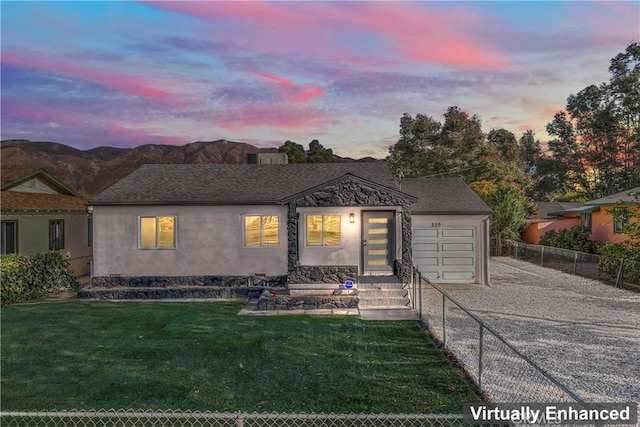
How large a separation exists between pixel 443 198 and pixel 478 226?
203 centimetres

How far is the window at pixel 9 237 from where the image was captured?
14.7 meters

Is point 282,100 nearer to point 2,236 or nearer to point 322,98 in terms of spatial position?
point 322,98

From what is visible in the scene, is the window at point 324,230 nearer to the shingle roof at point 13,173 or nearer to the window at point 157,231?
the window at point 157,231

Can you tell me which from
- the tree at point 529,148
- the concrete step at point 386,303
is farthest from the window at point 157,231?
the tree at point 529,148

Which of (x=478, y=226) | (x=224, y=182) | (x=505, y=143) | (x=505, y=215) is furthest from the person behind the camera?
(x=505, y=143)

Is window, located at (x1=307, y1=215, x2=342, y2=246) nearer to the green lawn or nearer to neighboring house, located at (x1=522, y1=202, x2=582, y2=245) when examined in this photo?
the green lawn

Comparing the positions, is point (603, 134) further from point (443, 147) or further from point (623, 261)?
point (623, 261)

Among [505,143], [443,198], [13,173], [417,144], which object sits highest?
[505,143]

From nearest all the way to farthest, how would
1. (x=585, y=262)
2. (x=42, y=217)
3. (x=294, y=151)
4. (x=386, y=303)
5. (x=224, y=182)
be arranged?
(x=386, y=303) < (x=42, y=217) < (x=224, y=182) < (x=585, y=262) < (x=294, y=151)

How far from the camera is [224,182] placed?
1659 cm

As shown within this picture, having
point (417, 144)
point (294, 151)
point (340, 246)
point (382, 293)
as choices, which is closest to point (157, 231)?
point (340, 246)

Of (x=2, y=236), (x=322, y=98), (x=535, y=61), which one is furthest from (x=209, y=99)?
(x=535, y=61)

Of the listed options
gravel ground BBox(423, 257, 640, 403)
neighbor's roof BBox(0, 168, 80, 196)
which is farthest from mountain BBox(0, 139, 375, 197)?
gravel ground BBox(423, 257, 640, 403)

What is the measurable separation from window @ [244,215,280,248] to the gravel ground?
21.0 feet
